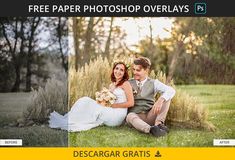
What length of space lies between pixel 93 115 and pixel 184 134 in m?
1.09

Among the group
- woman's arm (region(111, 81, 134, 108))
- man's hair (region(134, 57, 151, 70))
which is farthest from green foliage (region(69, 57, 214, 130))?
woman's arm (region(111, 81, 134, 108))

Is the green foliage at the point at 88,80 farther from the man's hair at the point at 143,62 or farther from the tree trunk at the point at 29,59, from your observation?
the tree trunk at the point at 29,59

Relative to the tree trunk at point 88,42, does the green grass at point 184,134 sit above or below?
below

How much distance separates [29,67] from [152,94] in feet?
4.91

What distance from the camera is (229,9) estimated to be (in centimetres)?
844

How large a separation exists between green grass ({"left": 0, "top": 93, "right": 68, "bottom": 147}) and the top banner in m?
1.09

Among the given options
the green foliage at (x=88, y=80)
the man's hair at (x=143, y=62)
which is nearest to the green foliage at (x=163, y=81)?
the green foliage at (x=88, y=80)

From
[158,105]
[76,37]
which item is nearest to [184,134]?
[158,105]

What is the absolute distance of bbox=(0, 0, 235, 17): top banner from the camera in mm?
8430

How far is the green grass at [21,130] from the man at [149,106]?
870mm

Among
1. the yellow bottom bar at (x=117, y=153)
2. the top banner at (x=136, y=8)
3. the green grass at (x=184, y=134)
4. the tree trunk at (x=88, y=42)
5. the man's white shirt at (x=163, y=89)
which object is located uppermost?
the top banner at (x=136, y=8)

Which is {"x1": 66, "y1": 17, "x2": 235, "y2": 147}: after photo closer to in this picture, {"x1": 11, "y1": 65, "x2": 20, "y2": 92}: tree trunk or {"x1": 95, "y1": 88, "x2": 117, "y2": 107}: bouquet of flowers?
{"x1": 95, "y1": 88, "x2": 117, "y2": 107}: bouquet of flowers

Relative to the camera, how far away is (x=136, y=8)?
8438mm

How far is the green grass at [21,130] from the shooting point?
8.49m
